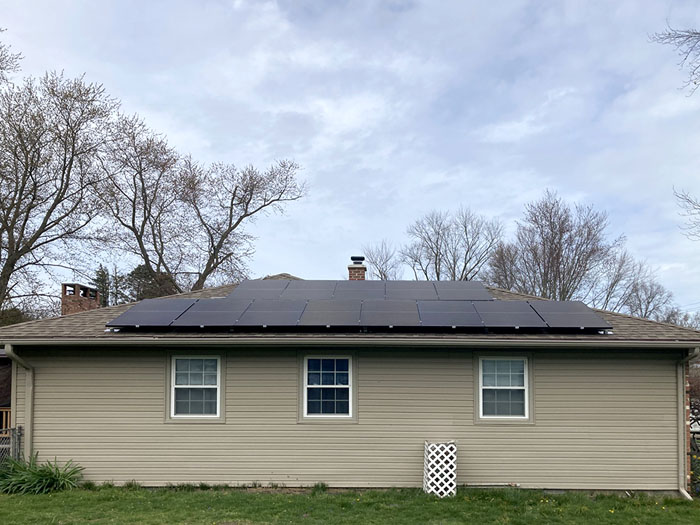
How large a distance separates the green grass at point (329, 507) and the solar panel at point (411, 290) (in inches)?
136

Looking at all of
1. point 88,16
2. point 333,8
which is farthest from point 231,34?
point 88,16

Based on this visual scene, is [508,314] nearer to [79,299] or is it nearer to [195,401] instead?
[195,401]

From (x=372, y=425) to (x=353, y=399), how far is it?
19.4 inches

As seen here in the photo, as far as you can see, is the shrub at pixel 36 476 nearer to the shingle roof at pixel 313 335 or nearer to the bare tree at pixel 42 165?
the shingle roof at pixel 313 335

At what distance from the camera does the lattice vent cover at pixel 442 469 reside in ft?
26.6

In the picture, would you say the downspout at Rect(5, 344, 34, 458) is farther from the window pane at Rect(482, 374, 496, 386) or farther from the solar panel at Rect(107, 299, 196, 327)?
the window pane at Rect(482, 374, 496, 386)

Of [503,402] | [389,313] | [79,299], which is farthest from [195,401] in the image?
[79,299]

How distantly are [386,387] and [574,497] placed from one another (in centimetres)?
309

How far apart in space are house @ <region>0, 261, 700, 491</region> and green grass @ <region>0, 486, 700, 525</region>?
0.42m

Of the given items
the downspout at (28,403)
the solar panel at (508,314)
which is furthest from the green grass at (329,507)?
the solar panel at (508,314)

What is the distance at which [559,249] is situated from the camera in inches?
1137

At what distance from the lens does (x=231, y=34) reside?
41.9 feet

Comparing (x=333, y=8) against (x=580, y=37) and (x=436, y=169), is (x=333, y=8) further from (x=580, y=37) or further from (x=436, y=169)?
(x=436, y=169)

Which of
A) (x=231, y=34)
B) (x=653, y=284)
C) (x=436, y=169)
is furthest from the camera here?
(x=653, y=284)
